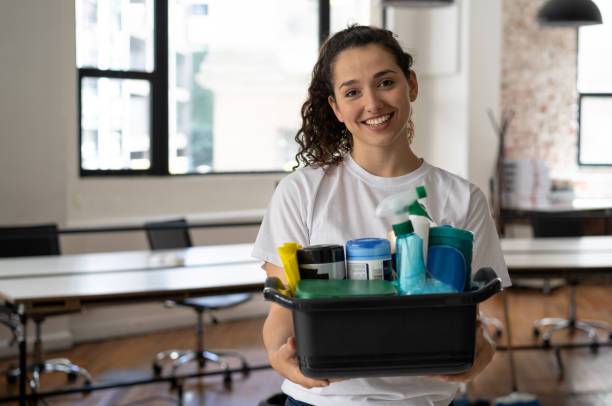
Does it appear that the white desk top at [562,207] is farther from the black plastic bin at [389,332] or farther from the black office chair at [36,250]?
the black plastic bin at [389,332]

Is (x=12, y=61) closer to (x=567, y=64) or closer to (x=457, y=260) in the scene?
(x=457, y=260)

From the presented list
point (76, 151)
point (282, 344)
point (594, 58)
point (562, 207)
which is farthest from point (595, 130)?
→ point (282, 344)

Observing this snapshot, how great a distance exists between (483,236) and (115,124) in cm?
429

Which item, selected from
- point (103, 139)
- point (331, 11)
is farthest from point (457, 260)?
point (331, 11)

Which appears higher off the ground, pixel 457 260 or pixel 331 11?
pixel 331 11

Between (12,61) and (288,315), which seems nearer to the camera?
(288,315)

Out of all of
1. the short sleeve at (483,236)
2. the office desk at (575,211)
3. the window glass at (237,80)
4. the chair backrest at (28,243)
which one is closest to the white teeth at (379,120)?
the short sleeve at (483,236)

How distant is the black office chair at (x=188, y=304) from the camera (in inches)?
158

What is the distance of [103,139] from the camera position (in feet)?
16.8

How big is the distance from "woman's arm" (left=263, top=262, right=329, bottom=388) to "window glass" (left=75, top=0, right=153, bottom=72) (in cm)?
413

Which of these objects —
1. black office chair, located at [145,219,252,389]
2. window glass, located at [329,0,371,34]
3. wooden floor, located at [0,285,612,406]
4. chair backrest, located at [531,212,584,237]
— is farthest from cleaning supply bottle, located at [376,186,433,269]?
window glass, located at [329,0,371,34]

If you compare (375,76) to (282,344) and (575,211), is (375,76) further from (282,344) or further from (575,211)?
(575,211)

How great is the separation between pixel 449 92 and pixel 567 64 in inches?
61.1

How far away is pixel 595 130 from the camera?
23.3 feet
